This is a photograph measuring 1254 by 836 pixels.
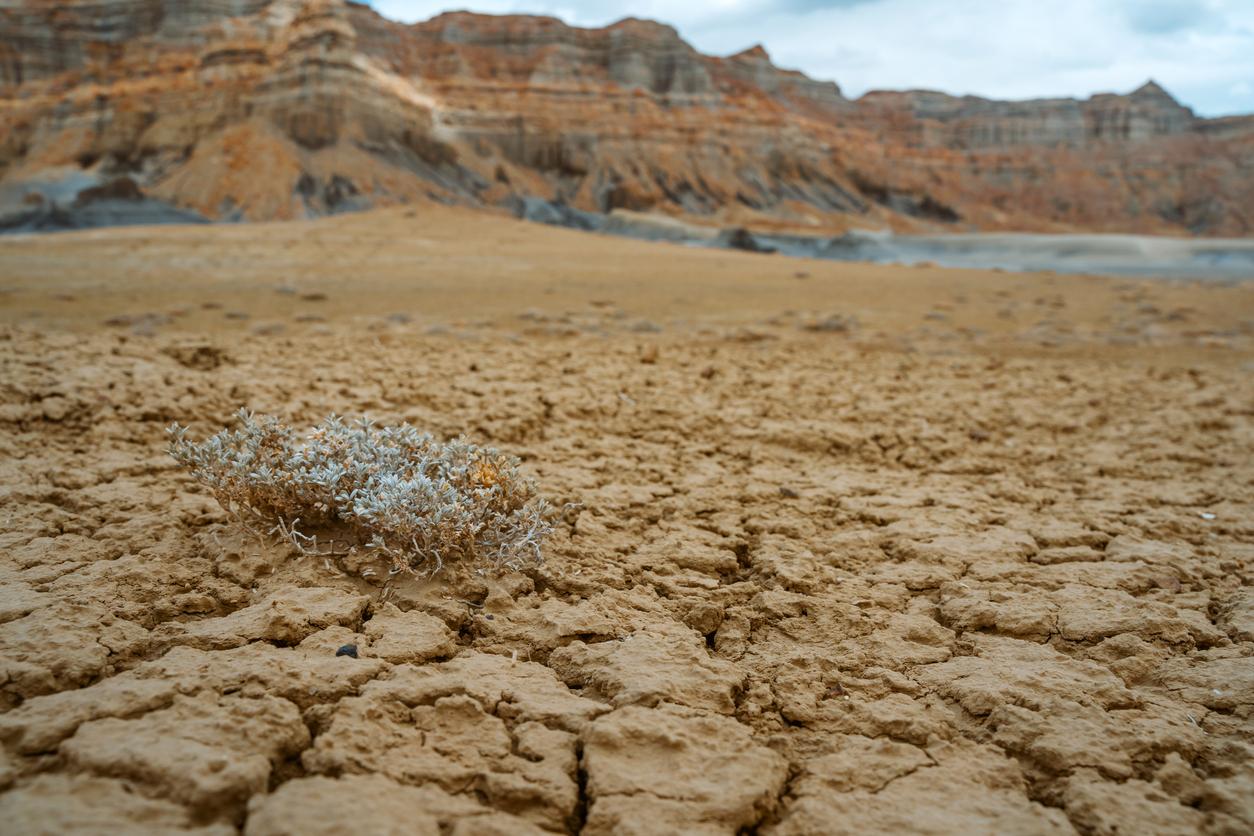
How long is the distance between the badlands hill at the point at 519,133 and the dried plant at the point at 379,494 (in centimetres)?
2290

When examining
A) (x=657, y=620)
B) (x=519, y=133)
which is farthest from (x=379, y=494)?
(x=519, y=133)

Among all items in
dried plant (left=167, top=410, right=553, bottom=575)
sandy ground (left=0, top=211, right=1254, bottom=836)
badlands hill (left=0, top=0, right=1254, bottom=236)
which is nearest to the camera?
sandy ground (left=0, top=211, right=1254, bottom=836)

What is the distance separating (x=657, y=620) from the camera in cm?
194

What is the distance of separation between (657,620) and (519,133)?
3915 cm

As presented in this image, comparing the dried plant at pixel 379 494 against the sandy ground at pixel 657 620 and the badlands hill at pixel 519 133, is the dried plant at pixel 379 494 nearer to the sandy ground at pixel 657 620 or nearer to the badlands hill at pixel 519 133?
the sandy ground at pixel 657 620

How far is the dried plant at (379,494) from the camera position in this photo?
1984 mm

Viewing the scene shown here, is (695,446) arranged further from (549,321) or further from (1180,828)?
(549,321)

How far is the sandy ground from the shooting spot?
1312 mm

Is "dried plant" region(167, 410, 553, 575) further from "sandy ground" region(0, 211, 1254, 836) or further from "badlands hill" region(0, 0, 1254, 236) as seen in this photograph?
"badlands hill" region(0, 0, 1254, 236)

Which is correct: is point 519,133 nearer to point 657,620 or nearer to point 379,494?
point 379,494

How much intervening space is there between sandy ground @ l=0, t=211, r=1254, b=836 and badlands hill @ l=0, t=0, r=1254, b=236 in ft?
72.5

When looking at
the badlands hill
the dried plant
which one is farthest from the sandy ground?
the badlands hill

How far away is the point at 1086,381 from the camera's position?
5.37m

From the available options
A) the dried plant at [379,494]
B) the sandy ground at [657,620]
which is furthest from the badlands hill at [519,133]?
the dried plant at [379,494]
